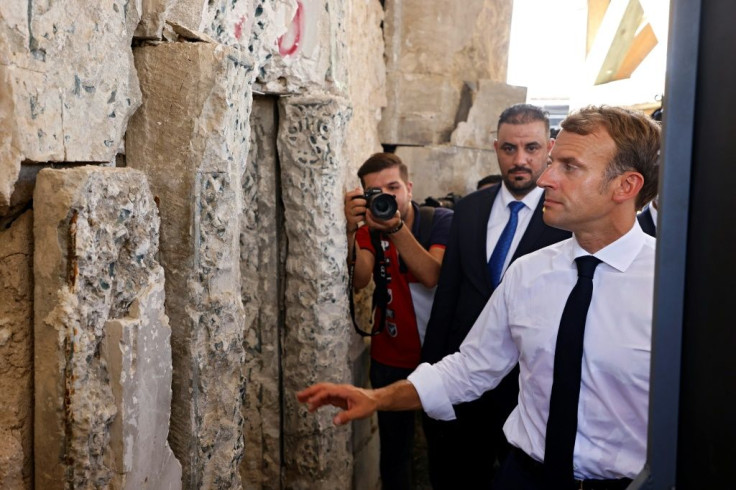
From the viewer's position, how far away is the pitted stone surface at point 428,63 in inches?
175

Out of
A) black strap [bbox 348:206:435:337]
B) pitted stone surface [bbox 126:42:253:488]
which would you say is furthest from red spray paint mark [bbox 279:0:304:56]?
black strap [bbox 348:206:435:337]

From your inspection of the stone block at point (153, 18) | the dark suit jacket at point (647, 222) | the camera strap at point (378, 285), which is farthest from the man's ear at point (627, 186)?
the camera strap at point (378, 285)

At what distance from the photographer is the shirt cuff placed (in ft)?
6.36

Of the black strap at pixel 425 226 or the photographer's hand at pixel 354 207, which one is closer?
the photographer's hand at pixel 354 207

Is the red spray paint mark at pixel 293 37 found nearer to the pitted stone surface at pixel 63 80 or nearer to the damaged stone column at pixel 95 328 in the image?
A: the pitted stone surface at pixel 63 80

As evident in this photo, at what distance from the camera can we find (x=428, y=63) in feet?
14.9

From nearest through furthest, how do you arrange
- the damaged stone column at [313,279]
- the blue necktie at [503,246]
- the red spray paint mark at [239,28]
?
the red spray paint mark at [239,28] → the damaged stone column at [313,279] → the blue necktie at [503,246]

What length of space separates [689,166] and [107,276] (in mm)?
1125

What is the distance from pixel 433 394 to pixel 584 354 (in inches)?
18.3

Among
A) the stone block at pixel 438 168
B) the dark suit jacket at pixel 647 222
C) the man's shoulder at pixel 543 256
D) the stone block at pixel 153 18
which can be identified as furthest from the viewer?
the stone block at pixel 438 168

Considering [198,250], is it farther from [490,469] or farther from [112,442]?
[490,469]

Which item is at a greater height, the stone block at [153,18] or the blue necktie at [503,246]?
the stone block at [153,18]

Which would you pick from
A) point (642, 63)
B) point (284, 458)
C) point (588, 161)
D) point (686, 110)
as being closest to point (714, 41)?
point (686, 110)

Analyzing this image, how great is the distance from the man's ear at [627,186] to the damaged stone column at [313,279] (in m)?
1.23
